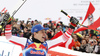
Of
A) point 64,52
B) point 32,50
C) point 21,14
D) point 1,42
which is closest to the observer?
point 32,50

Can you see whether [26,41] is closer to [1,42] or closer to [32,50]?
[32,50]

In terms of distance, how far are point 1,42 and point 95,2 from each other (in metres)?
8.73

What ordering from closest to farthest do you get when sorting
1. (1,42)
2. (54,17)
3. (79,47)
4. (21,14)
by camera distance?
1. (1,42)
2. (79,47)
3. (21,14)
4. (54,17)

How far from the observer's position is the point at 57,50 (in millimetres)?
6035

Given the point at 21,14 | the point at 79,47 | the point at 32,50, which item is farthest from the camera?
the point at 21,14

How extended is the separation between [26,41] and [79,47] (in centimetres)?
342

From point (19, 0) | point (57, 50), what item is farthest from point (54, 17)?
point (19, 0)

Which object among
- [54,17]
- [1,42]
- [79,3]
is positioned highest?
[79,3]

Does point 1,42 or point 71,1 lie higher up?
point 71,1

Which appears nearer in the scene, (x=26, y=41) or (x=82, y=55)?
(x=26, y=41)

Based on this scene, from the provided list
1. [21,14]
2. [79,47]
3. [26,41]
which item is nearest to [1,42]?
[26,41]

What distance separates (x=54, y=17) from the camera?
1345 centimetres

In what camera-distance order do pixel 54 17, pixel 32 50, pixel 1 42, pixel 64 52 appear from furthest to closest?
pixel 54 17 → pixel 64 52 → pixel 1 42 → pixel 32 50

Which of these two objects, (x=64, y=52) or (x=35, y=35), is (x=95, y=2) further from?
(x=35, y=35)
